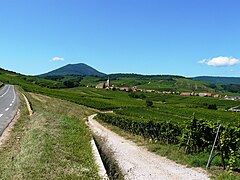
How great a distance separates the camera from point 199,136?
693 inches

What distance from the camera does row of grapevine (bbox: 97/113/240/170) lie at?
45.8 feet

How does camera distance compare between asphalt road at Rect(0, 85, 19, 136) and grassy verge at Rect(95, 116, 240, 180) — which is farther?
asphalt road at Rect(0, 85, 19, 136)

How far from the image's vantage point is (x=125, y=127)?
34.9m

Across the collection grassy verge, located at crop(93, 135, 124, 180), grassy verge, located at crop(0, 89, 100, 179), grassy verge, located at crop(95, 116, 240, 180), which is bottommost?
grassy verge, located at crop(93, 135, 124, 180)

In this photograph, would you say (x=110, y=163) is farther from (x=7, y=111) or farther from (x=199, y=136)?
(x=7, y=111)

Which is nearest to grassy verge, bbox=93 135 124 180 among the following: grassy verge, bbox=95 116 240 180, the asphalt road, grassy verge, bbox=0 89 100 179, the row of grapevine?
grassy verge, bbox=0 89 100 179

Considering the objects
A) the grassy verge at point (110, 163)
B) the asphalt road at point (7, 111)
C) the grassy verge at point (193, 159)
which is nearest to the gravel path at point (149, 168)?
the grassy verge at point (110, 163)

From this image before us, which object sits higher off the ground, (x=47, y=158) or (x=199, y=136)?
(x=199, y=136)

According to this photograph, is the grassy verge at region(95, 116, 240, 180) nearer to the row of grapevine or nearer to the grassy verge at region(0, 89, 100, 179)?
the row of grapevine

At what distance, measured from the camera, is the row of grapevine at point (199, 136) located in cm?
1397

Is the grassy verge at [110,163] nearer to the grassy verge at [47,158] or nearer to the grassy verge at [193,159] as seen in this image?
the grassy verge at [47,158]

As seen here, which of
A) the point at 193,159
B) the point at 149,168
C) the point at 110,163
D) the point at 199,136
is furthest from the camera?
the point at 199,136

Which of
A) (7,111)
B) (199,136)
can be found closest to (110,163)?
(199,136)

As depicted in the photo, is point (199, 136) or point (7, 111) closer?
point (199, 136)
